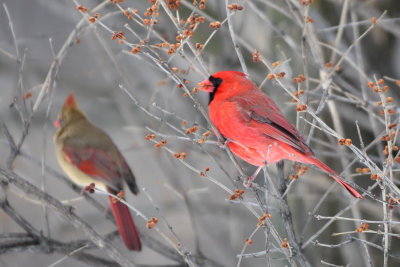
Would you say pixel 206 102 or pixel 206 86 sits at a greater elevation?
→ pixel 206 86

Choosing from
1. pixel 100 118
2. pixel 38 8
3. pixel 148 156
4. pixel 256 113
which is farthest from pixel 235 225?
pixel 38 8

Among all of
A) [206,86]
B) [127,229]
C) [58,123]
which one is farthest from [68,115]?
[206,86]

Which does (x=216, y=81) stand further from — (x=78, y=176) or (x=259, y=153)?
(x=78, y=176)

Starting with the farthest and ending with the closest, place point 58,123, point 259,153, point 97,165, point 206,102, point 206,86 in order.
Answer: point 206,102 < point 58,123 < point 97,165 < point 206,86 < point 259,153

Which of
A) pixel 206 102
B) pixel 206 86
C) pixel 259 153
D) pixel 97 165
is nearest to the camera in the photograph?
pixel 259 153

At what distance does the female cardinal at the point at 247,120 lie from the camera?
7.90 ft

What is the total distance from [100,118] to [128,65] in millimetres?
755

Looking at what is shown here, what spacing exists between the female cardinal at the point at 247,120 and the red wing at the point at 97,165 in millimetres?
923

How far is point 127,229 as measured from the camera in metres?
2.83

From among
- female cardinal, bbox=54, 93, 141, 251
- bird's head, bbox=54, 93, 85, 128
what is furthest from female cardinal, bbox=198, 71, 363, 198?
bird's head, bbox=54, 93, 85, 128

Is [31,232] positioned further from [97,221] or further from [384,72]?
[384,72]

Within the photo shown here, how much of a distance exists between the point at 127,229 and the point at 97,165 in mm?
588

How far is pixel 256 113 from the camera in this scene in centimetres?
252

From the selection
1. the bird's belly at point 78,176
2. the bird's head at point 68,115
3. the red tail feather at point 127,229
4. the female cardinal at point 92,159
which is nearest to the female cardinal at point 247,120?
the red tail feather at point 127,229
